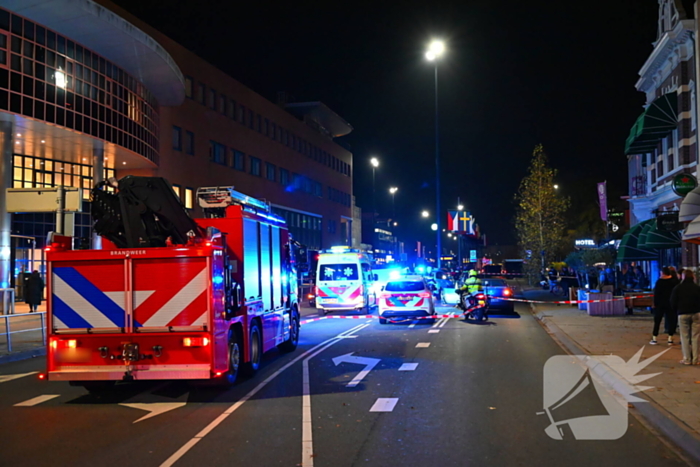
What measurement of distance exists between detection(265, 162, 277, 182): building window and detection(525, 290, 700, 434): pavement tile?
30.6 metres

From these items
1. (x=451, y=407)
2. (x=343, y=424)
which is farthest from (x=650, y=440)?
(x=343, y=424)

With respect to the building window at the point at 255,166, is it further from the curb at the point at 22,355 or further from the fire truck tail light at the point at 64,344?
the fire truck tail light at the point at 64,344

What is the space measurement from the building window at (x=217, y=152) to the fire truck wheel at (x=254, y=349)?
32.4m

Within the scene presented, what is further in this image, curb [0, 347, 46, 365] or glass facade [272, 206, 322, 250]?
glass facade [272, 206, 322, 250]

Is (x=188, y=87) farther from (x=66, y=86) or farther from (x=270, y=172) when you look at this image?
(x=66, y=86)

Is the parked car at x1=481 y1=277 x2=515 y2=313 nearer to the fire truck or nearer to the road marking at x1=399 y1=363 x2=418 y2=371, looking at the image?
the road marking at x1=399 y1=363 x2=418 y2=371

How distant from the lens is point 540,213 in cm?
5188

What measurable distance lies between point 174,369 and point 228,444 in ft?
8.30

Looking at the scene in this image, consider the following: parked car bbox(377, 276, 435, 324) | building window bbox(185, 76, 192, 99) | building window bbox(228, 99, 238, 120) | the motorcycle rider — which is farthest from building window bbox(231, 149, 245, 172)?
parked car bbox(377, 276, 435, 324)

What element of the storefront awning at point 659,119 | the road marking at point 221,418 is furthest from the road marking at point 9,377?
the storefront awning at point 659,119

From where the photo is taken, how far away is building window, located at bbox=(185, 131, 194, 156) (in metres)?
39.5

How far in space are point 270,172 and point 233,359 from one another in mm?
43307

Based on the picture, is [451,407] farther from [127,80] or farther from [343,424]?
[127,80]

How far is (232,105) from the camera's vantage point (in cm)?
4638
